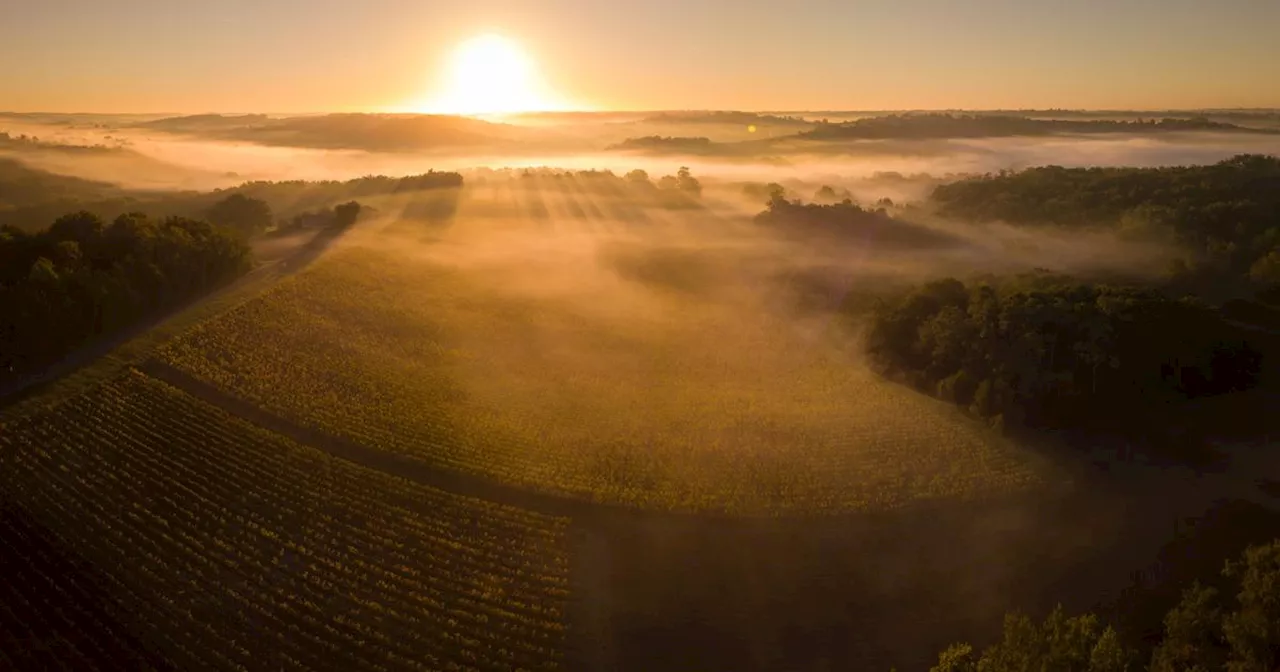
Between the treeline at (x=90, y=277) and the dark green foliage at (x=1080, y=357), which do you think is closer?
the dark green foliage at (x=1080, y=357)

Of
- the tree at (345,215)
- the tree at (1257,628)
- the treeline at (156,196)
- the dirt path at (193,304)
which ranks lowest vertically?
the tree at (1257,628)

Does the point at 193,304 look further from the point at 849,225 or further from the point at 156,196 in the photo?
the point at 156,196

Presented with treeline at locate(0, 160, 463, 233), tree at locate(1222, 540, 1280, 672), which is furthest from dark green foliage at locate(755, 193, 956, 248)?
tree at locate(1222, 540, 1280, 672)

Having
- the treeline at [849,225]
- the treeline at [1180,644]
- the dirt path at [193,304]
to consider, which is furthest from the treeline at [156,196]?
the treeline at [1180,644]

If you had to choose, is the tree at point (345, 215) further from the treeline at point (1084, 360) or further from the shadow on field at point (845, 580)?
the shadow on field at point (845, 580)

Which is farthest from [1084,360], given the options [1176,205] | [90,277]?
[1176,205]

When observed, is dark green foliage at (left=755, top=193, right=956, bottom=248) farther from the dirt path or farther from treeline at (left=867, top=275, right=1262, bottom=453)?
the dirt path

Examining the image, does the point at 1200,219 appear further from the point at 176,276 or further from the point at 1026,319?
the point at 176,276
